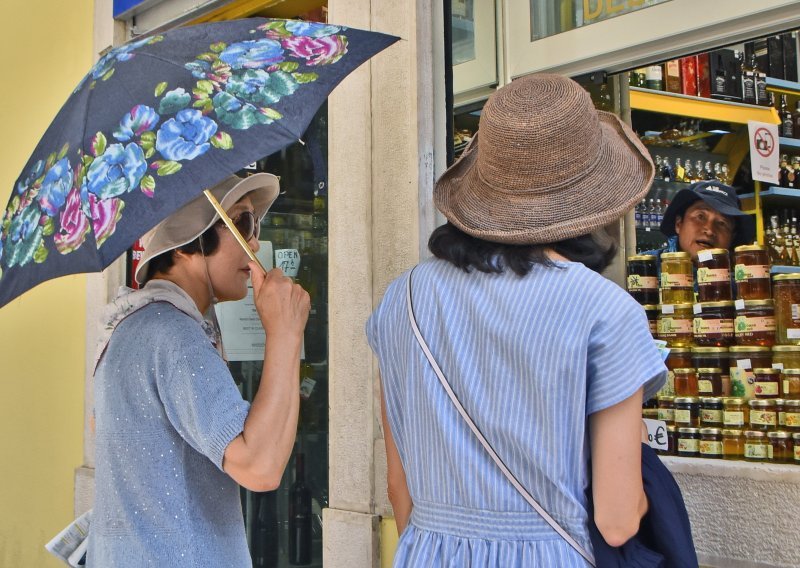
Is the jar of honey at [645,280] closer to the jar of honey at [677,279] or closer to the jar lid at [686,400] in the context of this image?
the jar of honey at [677,279]

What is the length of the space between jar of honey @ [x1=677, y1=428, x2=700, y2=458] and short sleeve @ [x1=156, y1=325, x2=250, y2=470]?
1.81 m

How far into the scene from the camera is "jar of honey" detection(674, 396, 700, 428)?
344 cm

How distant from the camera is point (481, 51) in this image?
4.55m

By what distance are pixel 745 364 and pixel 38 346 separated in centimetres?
483

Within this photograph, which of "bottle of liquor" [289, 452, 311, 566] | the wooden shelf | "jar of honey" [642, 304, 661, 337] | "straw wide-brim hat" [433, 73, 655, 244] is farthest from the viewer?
the wooden shelf

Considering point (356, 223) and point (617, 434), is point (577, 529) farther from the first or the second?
point (356, 223)

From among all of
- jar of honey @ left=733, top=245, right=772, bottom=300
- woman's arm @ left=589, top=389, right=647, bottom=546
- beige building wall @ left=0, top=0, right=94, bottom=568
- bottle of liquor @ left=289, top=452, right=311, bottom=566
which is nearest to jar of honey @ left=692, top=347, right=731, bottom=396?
jar of honey @ left=733, top=245, right=772, bottom=300

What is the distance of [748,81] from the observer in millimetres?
5090

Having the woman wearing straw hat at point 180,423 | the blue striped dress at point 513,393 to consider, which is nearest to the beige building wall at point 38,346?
the woman wearing straw hat at point 180,423

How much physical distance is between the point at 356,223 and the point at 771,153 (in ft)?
7.98

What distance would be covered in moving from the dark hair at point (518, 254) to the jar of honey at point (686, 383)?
62.2 inches

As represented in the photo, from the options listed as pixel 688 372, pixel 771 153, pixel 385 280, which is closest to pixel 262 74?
pixel 385 280

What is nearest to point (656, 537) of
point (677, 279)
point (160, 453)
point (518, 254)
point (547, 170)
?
point (518, 254)

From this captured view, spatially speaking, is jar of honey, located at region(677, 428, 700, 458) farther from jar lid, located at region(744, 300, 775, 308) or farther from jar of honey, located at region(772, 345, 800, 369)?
jar lid, located at region(744, 300, 775, 308)
